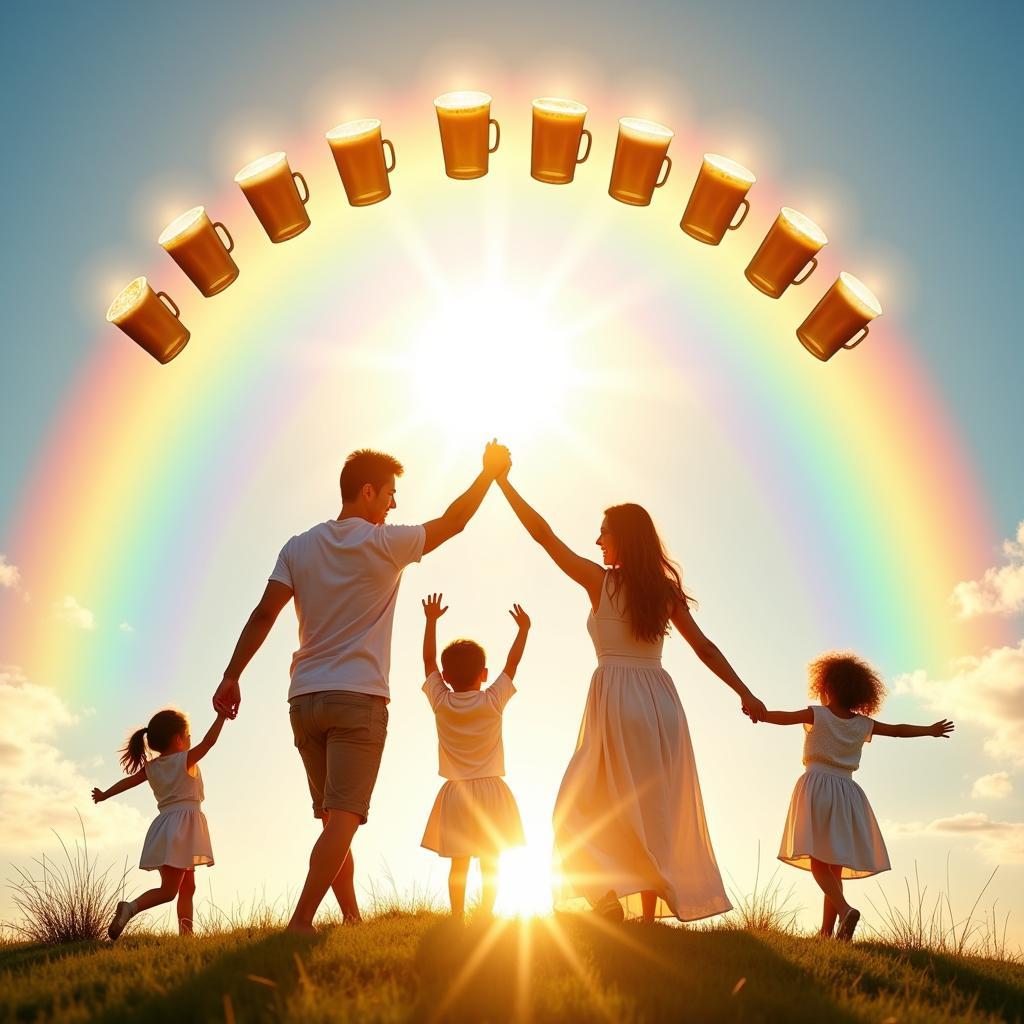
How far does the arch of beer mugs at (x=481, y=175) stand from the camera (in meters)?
6.55

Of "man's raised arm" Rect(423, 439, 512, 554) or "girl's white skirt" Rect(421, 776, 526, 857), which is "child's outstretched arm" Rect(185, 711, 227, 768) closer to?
"girl's white skirt" Rect(421, 776, 526, 857)

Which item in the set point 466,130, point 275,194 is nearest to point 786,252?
point 466,130

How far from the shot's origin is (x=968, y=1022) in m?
3.72

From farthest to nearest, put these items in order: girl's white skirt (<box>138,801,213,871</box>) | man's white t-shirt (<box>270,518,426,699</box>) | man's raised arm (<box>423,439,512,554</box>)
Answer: girl's white skirt (<box>138,801,213,871</box>) → man's raised arm (<box>423,439,512,554</box>) → man's white t-shirt (<box>270,518,426,699</box>)

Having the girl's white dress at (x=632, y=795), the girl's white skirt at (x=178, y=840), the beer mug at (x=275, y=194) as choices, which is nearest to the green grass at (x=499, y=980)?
the girl's white dress at (x=632, y=795)

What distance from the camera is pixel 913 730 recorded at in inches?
283

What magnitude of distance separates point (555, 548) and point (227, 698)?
2.10 meters

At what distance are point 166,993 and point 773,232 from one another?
5.36 m

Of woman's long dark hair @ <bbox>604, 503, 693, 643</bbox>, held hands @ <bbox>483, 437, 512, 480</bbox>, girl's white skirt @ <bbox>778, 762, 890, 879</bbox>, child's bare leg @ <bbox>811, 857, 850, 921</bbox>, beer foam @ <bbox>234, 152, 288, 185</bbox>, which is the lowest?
child's bare leg @ <bbox>811, 857, 850, 921</bbox>

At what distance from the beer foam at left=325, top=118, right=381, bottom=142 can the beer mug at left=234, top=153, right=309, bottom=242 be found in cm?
32

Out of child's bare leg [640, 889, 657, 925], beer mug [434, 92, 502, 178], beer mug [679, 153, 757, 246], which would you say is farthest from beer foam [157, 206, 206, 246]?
child's bare leg [640, 889, 657, 925]

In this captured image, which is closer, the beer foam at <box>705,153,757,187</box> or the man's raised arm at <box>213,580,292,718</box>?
the man's raised arm at <box>213,580,292,718</box>

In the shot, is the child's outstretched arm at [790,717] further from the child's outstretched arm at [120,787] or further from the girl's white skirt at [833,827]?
the child's outstretched arm at [120,787]

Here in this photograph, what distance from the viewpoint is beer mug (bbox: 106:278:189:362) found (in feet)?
21.4
